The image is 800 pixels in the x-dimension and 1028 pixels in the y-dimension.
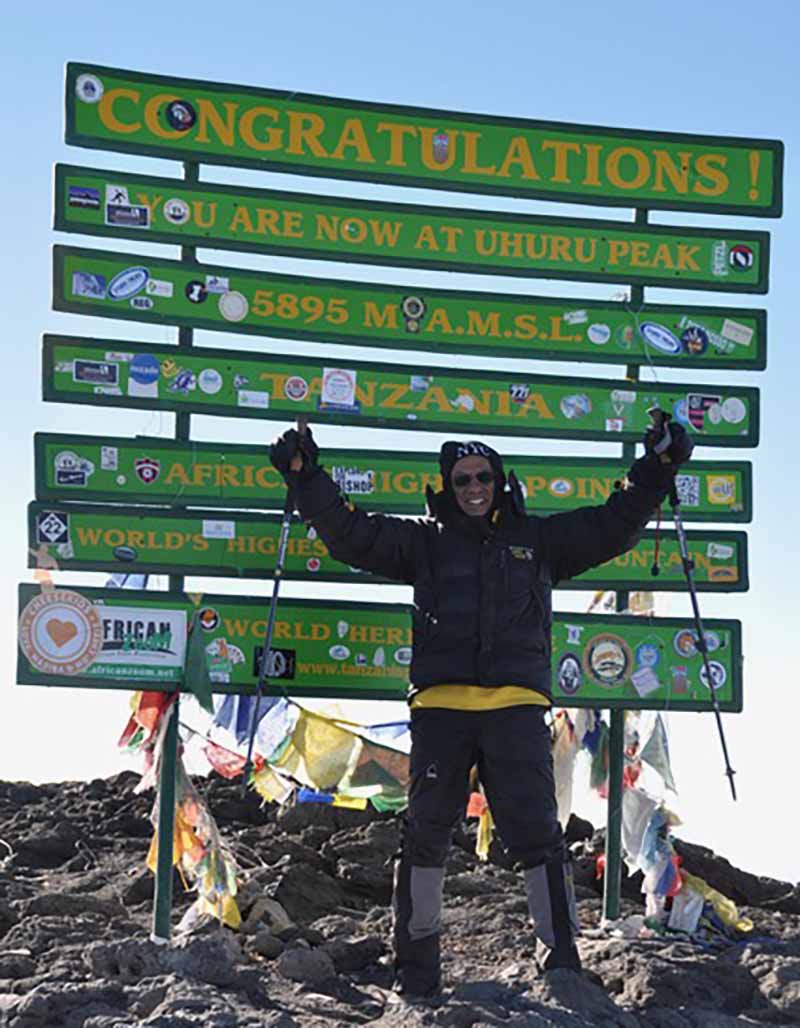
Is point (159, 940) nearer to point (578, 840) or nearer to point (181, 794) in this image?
point (181, 794)

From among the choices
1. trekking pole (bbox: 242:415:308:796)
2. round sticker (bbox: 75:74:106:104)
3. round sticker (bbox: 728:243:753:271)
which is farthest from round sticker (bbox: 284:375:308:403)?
round sticker (bbox: 728:243:753:271)

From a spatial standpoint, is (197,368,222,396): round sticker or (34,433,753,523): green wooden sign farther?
(197,368,222,396): round sticker

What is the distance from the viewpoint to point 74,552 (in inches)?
358

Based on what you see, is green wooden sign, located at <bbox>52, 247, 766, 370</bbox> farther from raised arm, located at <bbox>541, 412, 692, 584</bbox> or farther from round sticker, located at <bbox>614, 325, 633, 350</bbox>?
raised arm, located at <bbox>541, 412, 692, 584</bbox>

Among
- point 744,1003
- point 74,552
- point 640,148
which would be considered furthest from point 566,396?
point 744,1003

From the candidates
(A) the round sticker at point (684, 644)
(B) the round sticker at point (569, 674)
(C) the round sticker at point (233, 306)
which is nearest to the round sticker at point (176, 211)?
(C) the round sticker at point (233, 306)

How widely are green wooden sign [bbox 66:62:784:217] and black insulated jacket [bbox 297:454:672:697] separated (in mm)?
2269

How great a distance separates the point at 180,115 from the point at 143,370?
1471 millimetres

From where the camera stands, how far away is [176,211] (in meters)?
9.25

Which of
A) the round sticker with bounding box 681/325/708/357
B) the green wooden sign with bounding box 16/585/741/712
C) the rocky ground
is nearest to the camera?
the rocky ground

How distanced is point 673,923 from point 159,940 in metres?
3.09

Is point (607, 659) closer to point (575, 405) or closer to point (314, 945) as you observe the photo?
point (575, 405)

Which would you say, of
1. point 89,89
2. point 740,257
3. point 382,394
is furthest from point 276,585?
point 740,257

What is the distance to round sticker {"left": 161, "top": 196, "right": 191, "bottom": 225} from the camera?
9.24 metres
